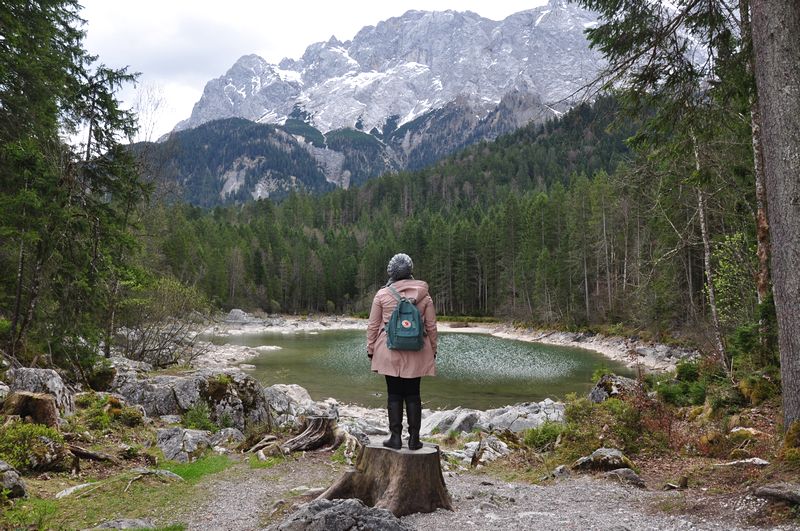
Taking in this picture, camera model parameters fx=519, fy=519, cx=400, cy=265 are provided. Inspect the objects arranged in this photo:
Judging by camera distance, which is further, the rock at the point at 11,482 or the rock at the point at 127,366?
the rock at the point at 127,366

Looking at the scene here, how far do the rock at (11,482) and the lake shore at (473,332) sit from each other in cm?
828

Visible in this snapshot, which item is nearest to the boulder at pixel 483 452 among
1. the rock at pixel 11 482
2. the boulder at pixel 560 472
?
the boulder at pixel 560 472

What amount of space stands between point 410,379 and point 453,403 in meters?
14.0

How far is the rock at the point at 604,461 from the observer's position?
20.9 feet

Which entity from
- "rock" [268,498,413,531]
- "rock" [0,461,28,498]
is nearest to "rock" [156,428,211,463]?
"rock" [0,461,28,498]

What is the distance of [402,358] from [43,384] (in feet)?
23.6

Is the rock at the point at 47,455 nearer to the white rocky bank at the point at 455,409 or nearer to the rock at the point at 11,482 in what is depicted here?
the rock at the point at 11,482

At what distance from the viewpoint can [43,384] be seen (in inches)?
340

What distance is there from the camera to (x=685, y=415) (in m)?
9.27

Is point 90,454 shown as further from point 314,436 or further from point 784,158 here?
point 784,158

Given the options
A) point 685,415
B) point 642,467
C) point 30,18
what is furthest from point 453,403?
point 30,18

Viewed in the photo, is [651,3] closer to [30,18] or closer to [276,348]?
[30,18]

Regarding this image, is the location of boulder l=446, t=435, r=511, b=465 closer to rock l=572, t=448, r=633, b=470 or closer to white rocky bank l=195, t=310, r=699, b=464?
white rocky bank l=195, t=310, r=699, b=464

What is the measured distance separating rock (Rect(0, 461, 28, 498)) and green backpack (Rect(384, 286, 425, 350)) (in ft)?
12.1
